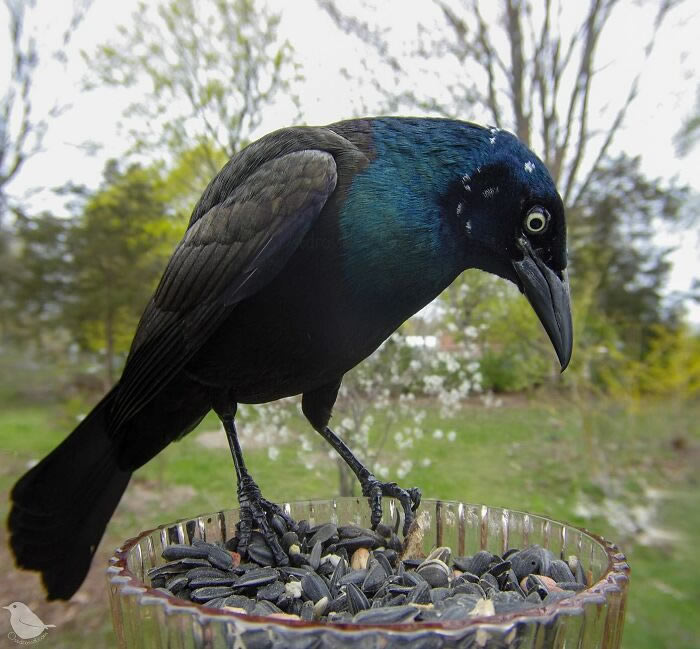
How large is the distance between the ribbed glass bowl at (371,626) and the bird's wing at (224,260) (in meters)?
0.27

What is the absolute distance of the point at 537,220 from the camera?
0.94 m

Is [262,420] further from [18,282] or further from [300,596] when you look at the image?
[300,596]

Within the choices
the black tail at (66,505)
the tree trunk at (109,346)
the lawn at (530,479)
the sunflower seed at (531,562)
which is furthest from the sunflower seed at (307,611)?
the tree trunk at (109,346)

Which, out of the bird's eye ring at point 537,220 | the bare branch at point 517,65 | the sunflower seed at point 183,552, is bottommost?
the sunflower seed at point 183,552

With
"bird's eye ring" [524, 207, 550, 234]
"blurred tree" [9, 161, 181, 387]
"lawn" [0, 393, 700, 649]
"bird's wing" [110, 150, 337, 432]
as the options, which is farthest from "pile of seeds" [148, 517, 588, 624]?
"blurred tree" [9, 161, 181, 387]

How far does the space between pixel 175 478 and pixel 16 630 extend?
9.05 feet

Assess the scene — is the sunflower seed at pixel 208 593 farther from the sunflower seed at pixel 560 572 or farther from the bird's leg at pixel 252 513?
the sunflower seed at pixel 560 572

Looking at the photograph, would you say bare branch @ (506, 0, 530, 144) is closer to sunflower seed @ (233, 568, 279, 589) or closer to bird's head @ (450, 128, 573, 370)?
bird's head @ (450, 128, 573, 370)

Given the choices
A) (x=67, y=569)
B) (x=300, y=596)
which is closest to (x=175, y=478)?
(x=67, y=569)

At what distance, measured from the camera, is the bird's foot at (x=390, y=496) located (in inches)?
42.0

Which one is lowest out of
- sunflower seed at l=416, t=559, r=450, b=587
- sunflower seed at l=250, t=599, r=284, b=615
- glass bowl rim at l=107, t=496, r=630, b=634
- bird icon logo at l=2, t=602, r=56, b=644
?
bird icon logo at l=2, t=602, r=56, b=644

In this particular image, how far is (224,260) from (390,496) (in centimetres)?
51

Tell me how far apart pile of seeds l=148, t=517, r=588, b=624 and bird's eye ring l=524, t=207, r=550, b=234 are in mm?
466

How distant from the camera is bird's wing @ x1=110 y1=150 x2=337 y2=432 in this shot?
3.06 feet
